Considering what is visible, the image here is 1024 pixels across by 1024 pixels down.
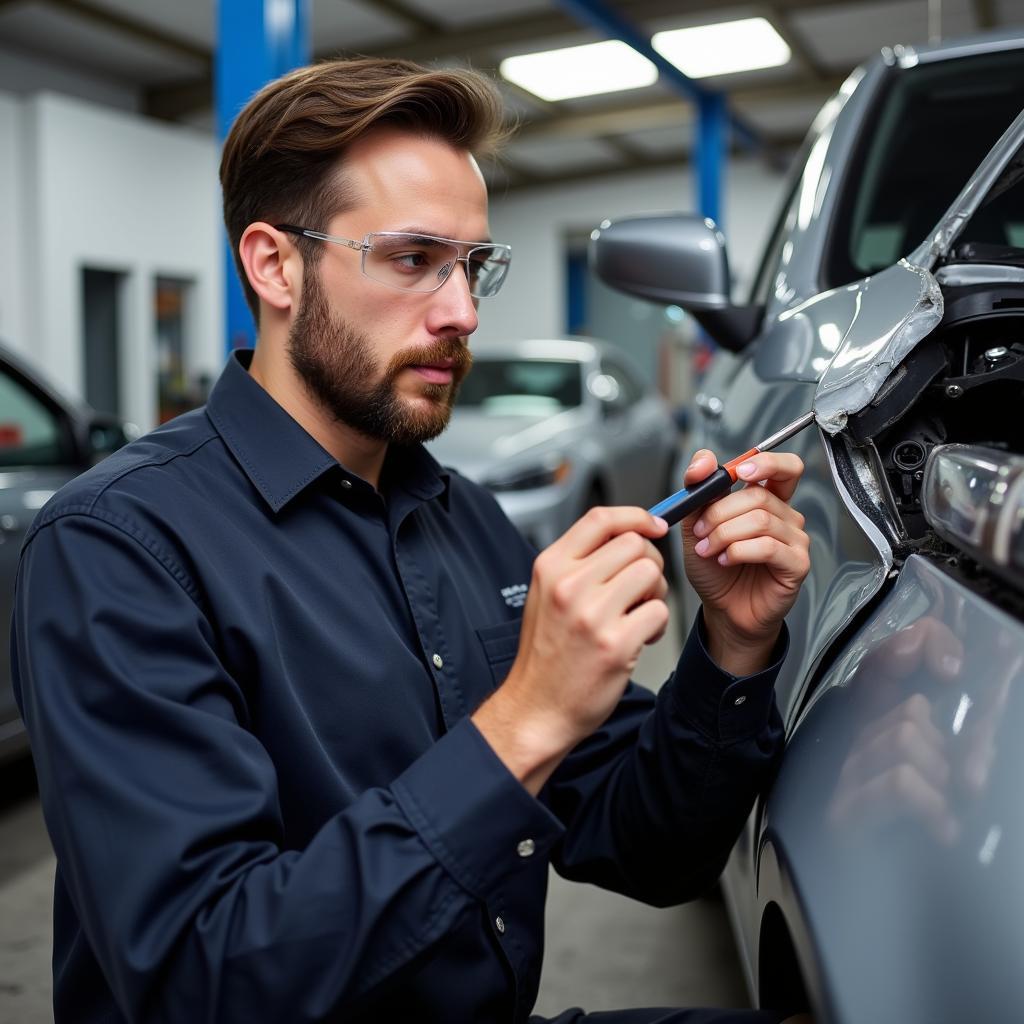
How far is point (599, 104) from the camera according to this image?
35.9 feet

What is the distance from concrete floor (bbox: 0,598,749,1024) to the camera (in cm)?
210

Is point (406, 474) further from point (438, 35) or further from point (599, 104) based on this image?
point (599, 104)

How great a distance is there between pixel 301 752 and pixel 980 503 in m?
0.61

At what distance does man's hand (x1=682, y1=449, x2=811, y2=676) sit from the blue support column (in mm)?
8244

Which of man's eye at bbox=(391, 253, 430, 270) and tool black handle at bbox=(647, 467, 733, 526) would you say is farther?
man's eye at bbox=(391, 253, 430, 270)

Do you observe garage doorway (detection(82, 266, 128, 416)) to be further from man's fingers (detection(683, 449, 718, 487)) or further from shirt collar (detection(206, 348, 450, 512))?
man's fingers (detection(683, 449, 718, 487))

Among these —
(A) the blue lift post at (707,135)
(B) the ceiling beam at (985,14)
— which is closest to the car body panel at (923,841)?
(A) the blue lift post at (707,135)

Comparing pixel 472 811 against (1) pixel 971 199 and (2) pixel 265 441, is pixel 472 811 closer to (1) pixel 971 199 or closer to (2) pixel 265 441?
(2) pixel 265 441

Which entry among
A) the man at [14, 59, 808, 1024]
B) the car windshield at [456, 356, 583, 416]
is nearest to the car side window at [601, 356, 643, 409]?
the car windshield at [456, 356, 583, 416]

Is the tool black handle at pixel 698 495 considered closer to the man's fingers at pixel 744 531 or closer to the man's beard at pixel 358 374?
the man's fingers at pixel 744 531

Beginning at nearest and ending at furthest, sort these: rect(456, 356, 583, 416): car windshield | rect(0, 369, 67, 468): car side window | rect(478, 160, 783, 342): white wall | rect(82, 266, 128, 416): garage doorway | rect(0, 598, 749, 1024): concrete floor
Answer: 1. rect(0, 598, 749, 1024): concrete floor
2. rect(0, 369, 67, 468): car side window
3. rect(456, 356, 583, 416): car windshield
4. rect(82, 266, 128, 416): garage doorway
5. rect(478, 160, 783, 342): white wall

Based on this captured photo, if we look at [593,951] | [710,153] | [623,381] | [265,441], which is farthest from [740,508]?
[710,153]

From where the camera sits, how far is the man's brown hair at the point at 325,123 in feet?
3.95

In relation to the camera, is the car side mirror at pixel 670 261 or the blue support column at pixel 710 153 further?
the blue support column at pixel 710 153
